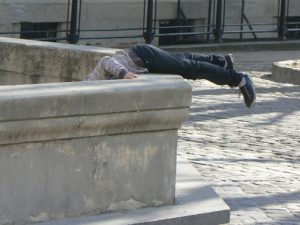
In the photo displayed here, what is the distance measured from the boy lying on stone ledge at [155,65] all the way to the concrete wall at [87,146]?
1.12 ft

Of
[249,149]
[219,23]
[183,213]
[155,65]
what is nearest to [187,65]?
[155,65]

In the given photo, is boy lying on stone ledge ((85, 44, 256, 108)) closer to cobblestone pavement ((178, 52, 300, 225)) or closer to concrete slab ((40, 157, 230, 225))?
concrete slab ((40, 157, 230, 225))

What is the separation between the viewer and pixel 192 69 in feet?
23.3

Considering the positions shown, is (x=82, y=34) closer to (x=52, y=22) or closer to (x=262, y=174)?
(x=52, y=22)

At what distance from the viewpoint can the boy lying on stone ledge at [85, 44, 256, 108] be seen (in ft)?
22.4

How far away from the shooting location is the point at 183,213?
21.0ft

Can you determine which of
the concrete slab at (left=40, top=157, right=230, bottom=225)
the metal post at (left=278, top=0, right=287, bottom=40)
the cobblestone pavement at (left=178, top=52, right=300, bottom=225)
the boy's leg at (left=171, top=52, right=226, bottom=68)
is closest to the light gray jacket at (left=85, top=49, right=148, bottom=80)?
the boy's leg at (left=171, top=52, right=226, bottom=68)

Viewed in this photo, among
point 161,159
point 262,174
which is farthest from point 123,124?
point 262,174

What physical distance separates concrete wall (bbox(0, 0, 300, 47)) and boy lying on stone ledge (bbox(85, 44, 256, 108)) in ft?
32.2

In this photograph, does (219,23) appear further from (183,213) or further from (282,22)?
(183,213)

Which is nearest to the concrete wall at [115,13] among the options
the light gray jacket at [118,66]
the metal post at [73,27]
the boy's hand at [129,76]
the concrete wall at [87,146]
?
the metal post at [73,27]

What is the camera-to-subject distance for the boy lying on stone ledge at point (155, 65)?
6.82m

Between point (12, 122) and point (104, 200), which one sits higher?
point (12, 122)

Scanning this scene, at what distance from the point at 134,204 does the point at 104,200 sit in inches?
9.3
